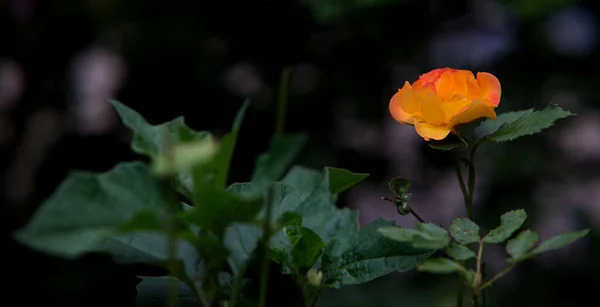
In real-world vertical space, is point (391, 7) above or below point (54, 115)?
above

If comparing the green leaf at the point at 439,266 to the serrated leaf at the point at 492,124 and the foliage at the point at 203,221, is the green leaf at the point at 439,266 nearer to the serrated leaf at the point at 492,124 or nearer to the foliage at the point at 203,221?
the foliage at the point at 203,221

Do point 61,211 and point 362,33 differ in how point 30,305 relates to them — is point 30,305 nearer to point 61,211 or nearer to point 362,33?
point 362,33

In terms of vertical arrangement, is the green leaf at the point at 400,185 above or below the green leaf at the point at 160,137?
below

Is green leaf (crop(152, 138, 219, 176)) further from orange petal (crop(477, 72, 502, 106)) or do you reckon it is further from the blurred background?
the blurred background

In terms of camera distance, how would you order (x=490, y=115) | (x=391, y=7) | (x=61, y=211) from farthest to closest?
(x=391, y=7) → (x=490, y=115) → (x=61, y=211)

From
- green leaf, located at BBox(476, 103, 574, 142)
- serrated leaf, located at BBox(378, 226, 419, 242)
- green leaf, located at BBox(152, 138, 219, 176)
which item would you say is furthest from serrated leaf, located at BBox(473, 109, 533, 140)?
green leaf, located at BBox(152, 138, 219, 176)

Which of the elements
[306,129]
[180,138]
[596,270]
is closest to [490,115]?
[180,138]

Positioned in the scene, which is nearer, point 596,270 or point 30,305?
point 30,305

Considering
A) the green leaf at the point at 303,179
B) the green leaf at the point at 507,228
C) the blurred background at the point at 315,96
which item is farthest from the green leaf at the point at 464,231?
the blurred background at the point at 315,96
